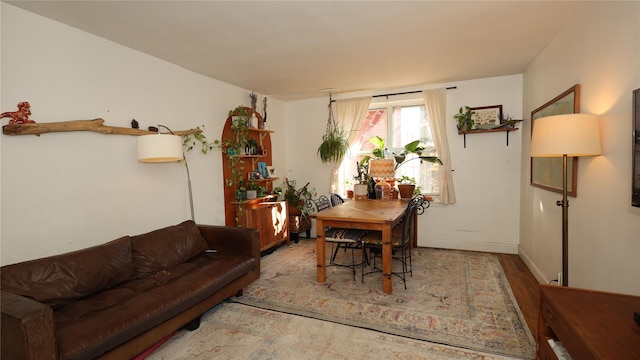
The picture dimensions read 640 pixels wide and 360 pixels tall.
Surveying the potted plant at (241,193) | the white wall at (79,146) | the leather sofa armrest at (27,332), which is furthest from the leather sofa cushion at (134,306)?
the potted plant at (241,193)

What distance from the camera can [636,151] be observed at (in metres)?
1.59

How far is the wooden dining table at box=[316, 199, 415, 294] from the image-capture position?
303cm

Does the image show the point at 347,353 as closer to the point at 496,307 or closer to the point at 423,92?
the point at 496,307

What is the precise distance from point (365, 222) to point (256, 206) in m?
1.87

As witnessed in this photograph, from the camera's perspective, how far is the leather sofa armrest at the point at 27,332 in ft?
4.71

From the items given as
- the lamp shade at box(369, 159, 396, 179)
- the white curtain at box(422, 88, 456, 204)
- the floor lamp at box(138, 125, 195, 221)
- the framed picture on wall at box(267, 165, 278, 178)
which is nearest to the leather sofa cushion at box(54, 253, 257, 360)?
the floor lamp at box(138, 125, 195, 221)

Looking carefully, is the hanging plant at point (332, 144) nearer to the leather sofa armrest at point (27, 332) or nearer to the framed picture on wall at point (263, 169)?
the framed picture on wall at point (263, 169)

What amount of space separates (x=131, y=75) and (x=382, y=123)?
3.58 meters

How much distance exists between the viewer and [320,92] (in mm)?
4898

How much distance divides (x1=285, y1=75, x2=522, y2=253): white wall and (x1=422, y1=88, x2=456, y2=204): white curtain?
0.10 meters

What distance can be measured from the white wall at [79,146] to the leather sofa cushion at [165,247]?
0.32 meters

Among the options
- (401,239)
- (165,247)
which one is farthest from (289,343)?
(401,239)

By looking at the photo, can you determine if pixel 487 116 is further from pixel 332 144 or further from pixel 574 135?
pixel 574 135

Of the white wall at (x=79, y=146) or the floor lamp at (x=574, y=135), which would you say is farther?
the white wall at (x=79, y=146)
